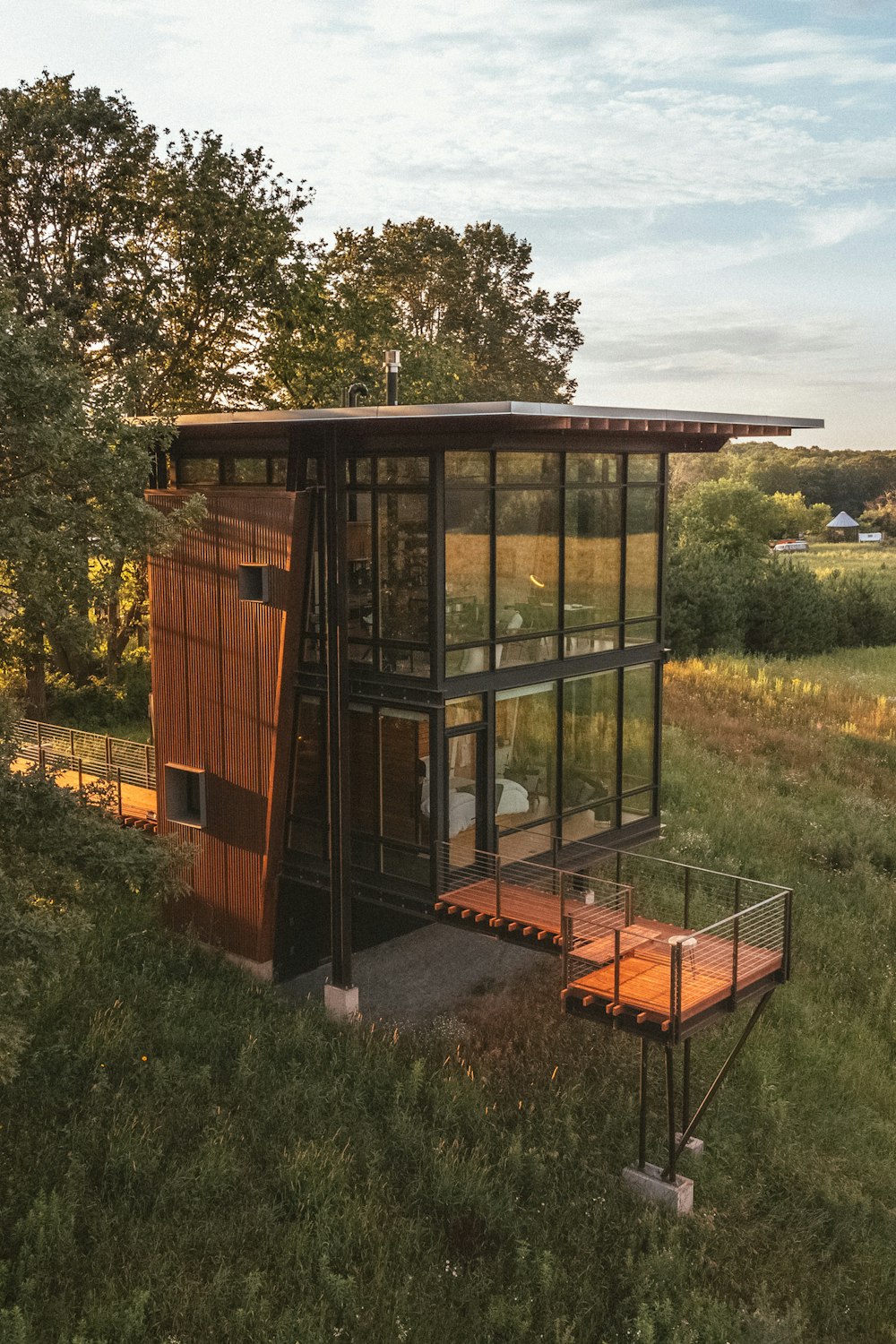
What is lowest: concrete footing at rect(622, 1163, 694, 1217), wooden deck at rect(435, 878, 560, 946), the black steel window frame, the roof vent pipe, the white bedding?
concrete footing at rect(622, 1163, 694, 1217)

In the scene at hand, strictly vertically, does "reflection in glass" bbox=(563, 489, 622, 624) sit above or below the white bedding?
above

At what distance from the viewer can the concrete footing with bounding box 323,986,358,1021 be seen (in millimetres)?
15391

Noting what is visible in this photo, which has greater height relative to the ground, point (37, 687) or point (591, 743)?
point (591, 743)

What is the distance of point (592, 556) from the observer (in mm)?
16094

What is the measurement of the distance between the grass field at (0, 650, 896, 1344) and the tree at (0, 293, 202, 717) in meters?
5.37

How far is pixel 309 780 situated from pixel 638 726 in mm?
5046

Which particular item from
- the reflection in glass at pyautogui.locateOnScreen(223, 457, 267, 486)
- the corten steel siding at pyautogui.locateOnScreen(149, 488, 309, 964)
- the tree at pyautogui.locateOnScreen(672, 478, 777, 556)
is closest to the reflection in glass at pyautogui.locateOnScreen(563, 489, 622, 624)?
the corten steel siding at pyautogui.locateOnScreen(149, 488, 309, 964)

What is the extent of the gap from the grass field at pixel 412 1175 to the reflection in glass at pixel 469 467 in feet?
23.5

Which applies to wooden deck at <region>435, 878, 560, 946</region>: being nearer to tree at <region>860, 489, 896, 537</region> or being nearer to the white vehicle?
the white vehicle

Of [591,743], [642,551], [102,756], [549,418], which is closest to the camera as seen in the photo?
[549,418]

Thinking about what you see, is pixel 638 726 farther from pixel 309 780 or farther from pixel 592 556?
pixel 309 780

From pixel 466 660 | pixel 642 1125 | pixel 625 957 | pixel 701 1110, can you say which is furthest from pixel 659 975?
pixel 466 660

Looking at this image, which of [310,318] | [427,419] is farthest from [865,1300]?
[310,318]

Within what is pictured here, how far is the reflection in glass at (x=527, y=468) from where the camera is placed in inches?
572
